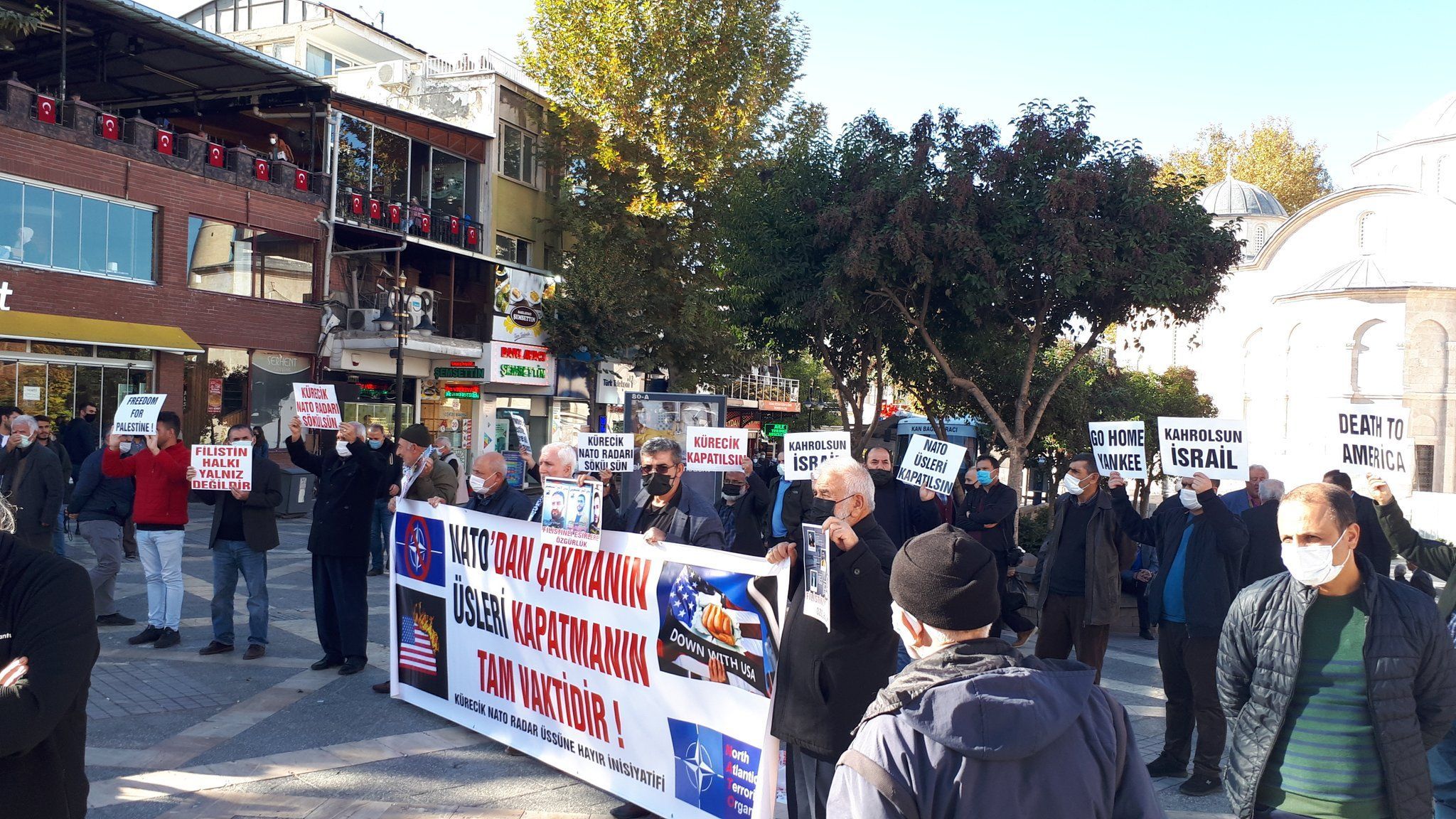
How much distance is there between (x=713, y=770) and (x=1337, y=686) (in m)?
2.57

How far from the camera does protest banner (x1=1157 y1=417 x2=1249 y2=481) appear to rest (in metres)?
5.98

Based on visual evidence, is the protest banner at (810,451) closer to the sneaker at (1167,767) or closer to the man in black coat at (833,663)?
the sneaker at (1167,767)

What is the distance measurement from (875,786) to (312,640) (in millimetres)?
8038

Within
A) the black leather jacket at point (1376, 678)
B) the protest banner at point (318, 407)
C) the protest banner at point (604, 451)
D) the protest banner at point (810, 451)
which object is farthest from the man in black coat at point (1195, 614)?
the protest banner at point (318, 407)

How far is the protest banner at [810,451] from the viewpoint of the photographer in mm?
8688

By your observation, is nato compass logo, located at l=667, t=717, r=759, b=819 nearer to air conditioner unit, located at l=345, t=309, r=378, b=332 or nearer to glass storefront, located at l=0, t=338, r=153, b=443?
glass storefront, located at l=0, t=338, r=153, b=443

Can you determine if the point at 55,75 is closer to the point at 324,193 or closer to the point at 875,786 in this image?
the point at 324,193

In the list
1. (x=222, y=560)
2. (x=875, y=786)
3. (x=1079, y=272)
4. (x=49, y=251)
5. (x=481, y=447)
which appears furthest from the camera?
(x=481, y=447)

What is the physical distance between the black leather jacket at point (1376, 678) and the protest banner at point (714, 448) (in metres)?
6.53

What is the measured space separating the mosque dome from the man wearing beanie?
57267 mm

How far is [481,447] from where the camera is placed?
97.1 feet

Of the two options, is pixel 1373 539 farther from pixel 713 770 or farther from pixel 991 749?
pixel 991 749

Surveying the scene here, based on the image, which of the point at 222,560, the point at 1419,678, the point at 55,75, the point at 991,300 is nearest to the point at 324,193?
the point at 55,75

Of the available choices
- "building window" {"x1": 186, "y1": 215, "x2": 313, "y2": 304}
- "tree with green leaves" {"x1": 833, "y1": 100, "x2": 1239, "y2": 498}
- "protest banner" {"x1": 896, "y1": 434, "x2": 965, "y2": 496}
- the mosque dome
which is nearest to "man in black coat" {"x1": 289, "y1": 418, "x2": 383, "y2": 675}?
"protest banner" {"x1": 896, "y1": 434, "x2": 965, "y2": 496}
